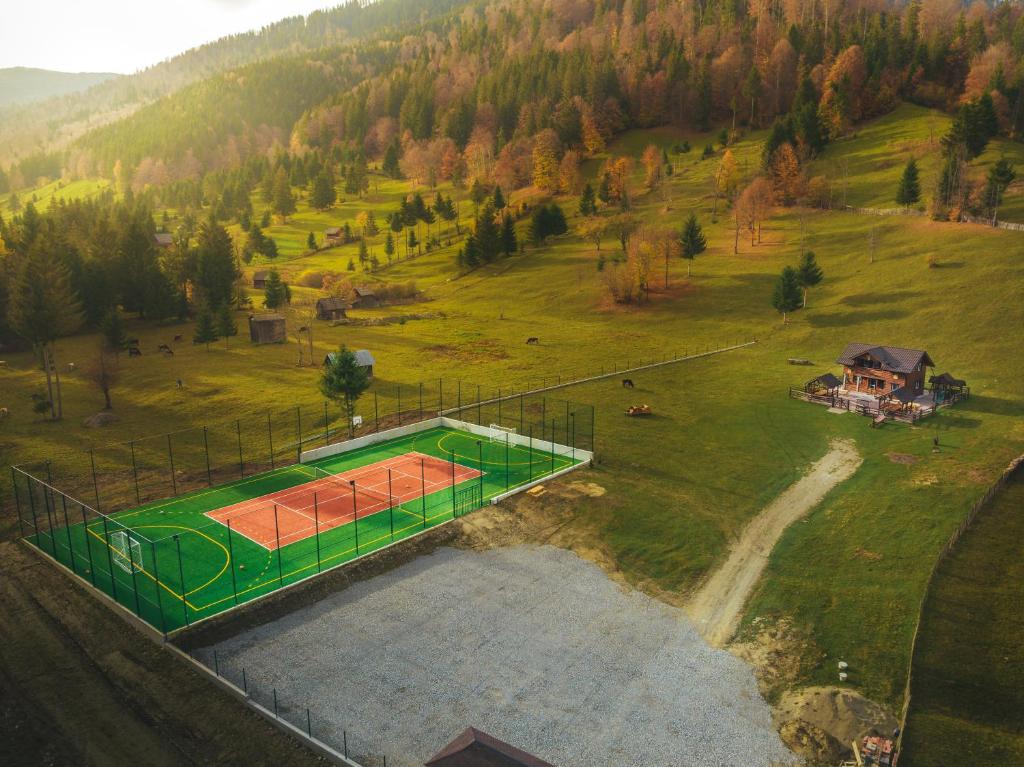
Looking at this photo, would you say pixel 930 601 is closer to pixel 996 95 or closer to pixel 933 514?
pixel 933 514

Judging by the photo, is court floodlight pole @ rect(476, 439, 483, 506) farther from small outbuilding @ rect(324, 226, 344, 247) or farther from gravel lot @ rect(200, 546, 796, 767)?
small outbuilding @ rect(324, 226, 344, 247)

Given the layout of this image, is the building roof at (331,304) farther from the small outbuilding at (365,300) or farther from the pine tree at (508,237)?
the pine tree at (508,237)

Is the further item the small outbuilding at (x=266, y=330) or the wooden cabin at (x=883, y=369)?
the small outbuilding at (x=266, y=330)

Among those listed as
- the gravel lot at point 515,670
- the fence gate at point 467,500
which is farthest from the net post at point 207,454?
the gravel lot at point 515,670

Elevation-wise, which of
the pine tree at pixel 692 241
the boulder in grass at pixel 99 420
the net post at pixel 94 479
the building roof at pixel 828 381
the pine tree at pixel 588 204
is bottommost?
the net post at pixel 94 479

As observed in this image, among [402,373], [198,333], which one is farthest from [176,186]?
[402,373]

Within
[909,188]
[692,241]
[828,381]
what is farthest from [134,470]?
[909,188]

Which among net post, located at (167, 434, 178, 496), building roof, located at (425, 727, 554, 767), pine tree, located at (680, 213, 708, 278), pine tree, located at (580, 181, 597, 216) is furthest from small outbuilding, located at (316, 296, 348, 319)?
building roof, located at (425, 727, 554, 767)
